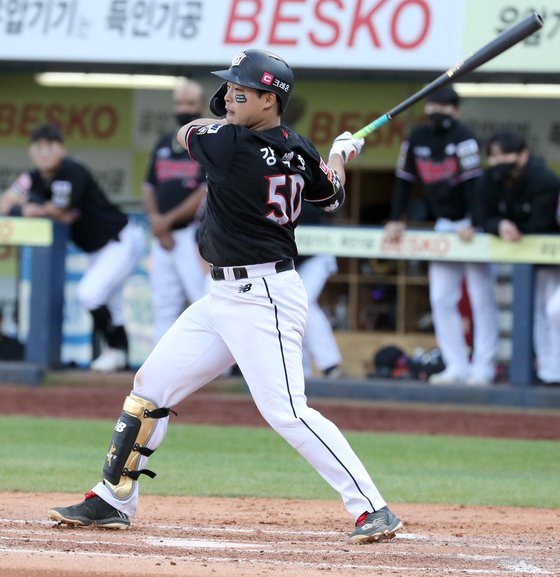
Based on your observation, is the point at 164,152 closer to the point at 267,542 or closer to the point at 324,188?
the point at 324,188

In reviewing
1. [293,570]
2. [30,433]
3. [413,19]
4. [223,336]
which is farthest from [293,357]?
[413,19]

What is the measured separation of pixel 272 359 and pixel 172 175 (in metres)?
5.65

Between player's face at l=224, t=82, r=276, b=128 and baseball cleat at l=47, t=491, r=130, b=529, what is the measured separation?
4.82ft

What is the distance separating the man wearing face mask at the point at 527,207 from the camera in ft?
31.1

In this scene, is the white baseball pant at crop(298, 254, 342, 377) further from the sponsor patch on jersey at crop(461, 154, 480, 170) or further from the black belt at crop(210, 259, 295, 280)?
the black belt at crop(210, 259, 295, 280)

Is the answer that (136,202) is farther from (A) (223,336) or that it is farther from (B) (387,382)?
(A) (223,336)

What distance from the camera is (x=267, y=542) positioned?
15.8 ft

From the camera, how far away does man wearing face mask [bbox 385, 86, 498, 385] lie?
31.7 ft

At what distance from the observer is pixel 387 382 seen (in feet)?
32.9

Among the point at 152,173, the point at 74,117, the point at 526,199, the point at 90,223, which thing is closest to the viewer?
the point at 526,199

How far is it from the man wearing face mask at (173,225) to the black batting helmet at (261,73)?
17.6 feet

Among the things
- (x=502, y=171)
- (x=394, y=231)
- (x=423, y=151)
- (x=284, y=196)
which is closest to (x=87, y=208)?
(x=394, y=231)

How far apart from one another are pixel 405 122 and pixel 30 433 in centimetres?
583

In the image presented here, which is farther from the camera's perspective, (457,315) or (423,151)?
(457,315)
